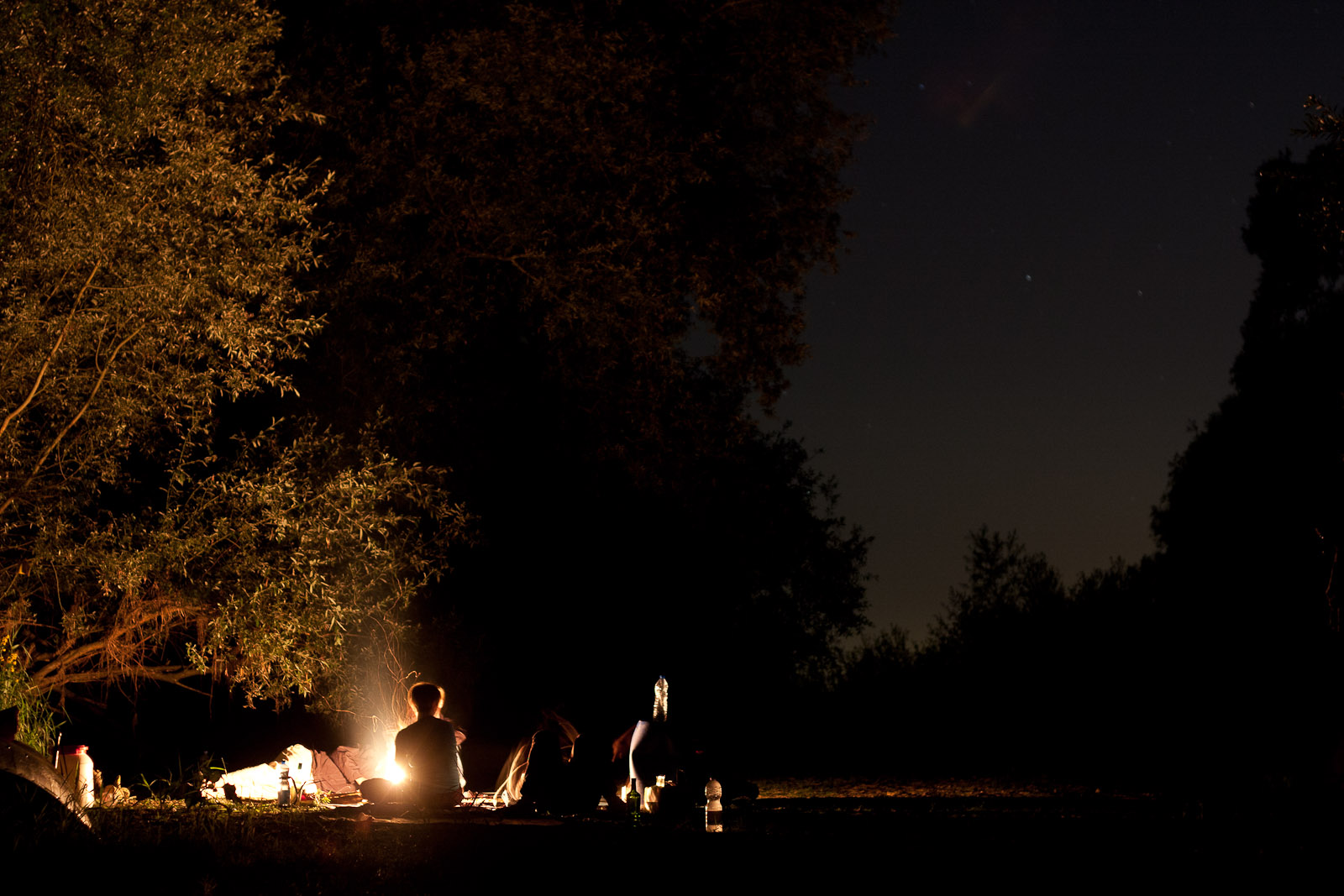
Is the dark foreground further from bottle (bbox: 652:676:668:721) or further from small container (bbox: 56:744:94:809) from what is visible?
bottle (bbox: 652:676:668:721)

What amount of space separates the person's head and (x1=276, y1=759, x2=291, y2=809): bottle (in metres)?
2.15

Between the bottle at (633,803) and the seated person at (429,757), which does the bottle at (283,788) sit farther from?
the bottle at (633,803)

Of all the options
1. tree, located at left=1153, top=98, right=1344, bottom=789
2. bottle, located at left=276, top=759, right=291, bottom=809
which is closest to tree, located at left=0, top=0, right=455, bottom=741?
bottle, located at left=276, top=759, right=291, bottom=809

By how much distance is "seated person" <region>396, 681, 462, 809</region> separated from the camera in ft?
30.3

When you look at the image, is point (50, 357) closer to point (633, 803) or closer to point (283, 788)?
point (283, 788)

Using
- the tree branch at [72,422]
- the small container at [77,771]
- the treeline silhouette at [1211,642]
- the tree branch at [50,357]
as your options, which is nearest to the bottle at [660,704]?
the small container at [77,771]

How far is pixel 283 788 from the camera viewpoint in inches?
452

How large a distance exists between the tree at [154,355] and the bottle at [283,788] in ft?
2.31

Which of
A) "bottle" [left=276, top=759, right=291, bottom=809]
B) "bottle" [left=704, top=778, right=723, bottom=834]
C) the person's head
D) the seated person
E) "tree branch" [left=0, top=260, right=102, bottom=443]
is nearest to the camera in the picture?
"bottle" [left=704, top=778, right=723, bottom=834]

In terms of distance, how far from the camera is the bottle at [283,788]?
1124cm

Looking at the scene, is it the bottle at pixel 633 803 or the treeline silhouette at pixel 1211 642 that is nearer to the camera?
the bottle at pixel 633 803

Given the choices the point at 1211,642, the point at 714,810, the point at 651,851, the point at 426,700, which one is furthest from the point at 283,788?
the point at 1211,642

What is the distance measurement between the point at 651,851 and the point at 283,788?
544cm

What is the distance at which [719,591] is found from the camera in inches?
955
